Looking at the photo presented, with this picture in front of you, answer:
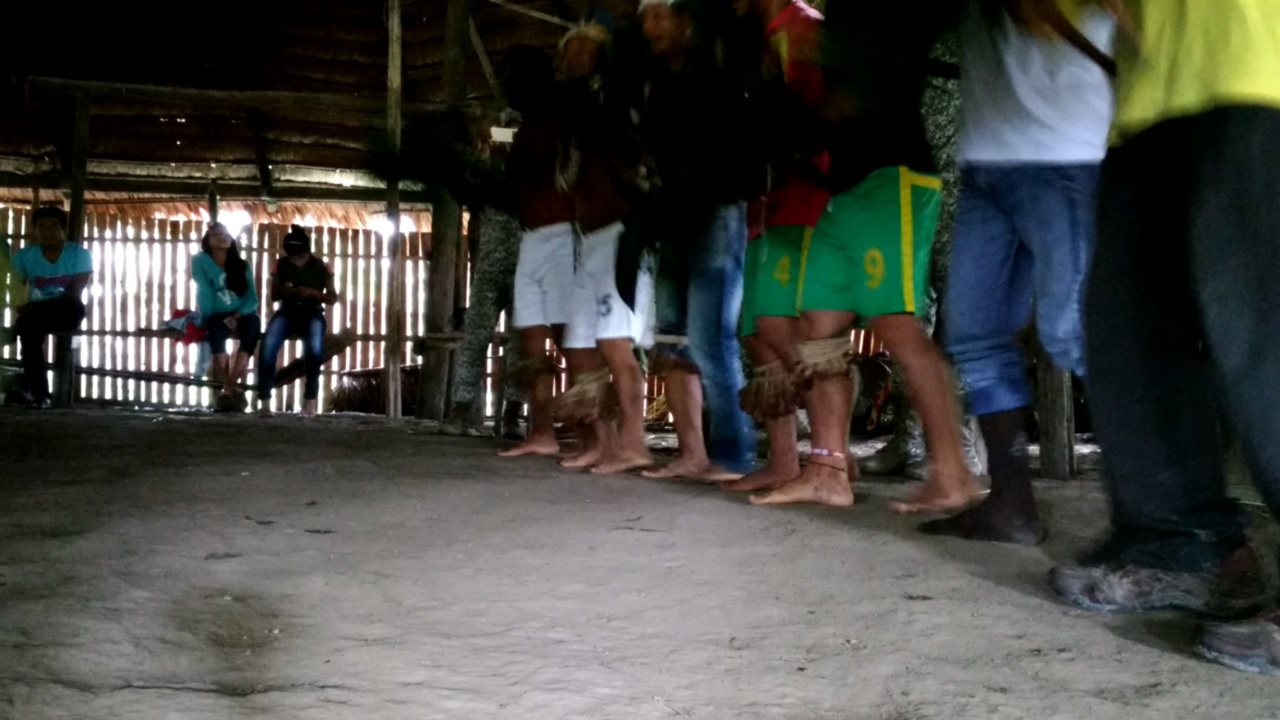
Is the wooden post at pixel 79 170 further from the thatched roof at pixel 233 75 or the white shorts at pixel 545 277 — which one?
the white shorts at pixel 545 277

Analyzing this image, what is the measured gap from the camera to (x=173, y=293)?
11.9m

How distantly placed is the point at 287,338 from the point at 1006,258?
6450mm

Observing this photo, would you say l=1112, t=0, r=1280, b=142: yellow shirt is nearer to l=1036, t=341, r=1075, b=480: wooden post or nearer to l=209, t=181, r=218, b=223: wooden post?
l=1036, t=341, r=1075, b=480: wooden post

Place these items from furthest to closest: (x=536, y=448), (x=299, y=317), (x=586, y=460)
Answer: (x=299, y=317), (x=536, y=448), (x=586, y=460)

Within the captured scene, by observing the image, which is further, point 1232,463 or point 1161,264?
A: point 1232,463

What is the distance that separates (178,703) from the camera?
55.3 inches

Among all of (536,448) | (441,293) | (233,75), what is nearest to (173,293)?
(233,75)

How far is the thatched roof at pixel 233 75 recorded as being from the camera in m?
10.5

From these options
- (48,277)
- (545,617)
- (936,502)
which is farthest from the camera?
(48,277)

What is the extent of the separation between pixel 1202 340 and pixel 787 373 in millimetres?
1421

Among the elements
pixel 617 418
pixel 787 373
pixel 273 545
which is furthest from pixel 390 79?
pixel 273 545

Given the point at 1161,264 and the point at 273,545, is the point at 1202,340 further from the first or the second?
the point at 273,545

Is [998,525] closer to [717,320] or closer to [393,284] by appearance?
[717,320]

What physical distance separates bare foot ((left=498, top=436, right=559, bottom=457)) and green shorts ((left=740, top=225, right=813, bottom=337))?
4.56 feet
